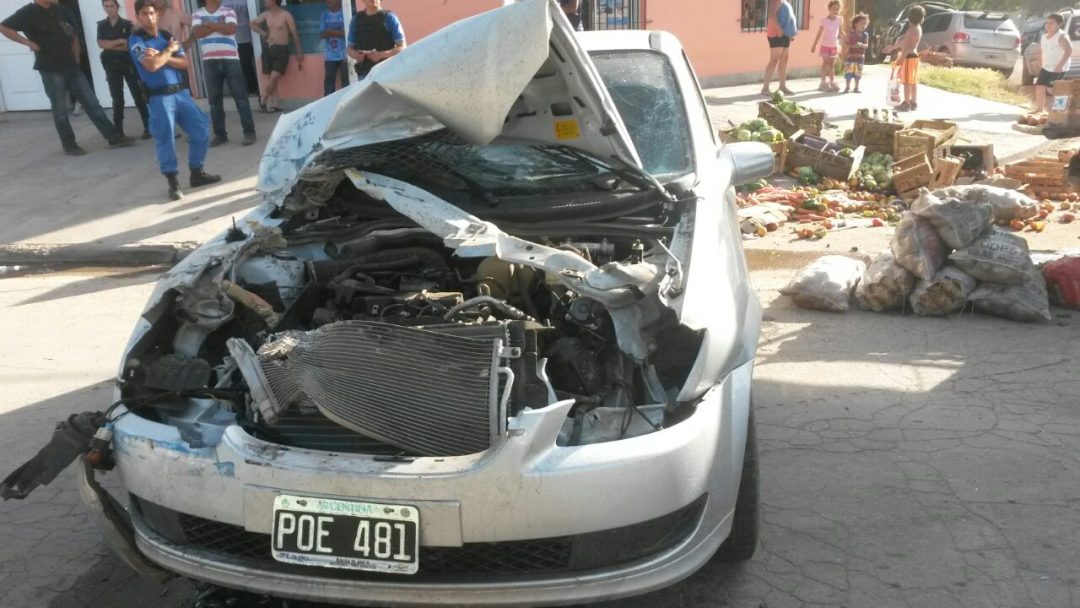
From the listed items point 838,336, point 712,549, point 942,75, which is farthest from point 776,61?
point 712,549

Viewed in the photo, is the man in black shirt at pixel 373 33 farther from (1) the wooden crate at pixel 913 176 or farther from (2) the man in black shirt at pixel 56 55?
(1) the wooden crate at pixel 913 176

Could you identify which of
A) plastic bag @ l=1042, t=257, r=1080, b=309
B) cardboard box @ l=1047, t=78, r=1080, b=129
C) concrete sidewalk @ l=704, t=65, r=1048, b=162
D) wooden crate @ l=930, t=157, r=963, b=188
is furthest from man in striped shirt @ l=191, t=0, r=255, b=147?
cardboard box @ l=1047, t=78, r=1080, b=129

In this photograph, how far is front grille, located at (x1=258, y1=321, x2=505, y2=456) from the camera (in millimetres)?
2643

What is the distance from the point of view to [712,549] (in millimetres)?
2715

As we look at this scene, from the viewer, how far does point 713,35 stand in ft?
55.8

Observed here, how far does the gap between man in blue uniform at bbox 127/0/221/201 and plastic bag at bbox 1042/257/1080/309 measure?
721cm

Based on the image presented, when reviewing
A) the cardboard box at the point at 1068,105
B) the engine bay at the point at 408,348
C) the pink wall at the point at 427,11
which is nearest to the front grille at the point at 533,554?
the engine bay at the point at 408,348

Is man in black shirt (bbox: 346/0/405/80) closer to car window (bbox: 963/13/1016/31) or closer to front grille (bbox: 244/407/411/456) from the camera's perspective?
front grille (bbox: 244/407/411/456)

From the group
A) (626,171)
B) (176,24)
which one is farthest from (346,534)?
(176,24)

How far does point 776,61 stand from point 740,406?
45.2 ft

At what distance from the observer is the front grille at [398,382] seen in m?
2.64

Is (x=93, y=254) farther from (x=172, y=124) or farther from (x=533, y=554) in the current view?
(x=533, y=554)

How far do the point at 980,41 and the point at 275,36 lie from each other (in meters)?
18.5

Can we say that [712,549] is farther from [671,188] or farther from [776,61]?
[776,61]
